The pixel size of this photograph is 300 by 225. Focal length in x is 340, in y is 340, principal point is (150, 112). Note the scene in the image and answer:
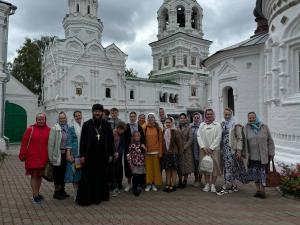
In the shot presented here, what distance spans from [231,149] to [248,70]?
7958mm

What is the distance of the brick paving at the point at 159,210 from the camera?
5195 mm

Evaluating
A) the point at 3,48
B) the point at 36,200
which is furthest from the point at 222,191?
the point at 3,48

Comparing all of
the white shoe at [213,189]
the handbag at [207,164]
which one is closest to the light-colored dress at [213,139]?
the handbag at [207,164]

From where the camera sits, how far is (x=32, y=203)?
6.25m

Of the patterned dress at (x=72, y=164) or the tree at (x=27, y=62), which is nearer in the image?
the patterned dress at (x=72, y=164)

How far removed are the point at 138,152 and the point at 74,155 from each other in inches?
55.1

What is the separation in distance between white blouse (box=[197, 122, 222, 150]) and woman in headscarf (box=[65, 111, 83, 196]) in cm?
265

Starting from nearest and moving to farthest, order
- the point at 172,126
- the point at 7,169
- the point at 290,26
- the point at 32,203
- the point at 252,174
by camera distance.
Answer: the point at 32,203, the point at 252,174, the point at 172,126, the point at 290,26, the point at 7,169

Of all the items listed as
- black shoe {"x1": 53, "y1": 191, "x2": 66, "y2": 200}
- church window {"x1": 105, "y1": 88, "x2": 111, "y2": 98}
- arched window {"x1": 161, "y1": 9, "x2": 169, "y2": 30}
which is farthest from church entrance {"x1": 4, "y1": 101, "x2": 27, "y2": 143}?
arched window {"x1": 161, "y1": 9, "x2": 169, "y2": 30}

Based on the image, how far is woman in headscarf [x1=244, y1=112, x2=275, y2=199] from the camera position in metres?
6.84

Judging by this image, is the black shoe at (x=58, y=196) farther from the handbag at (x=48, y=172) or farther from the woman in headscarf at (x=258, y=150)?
the woman in headscarf at (x=258, y=150)

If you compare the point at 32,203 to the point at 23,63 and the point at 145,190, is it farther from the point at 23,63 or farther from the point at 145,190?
the point at 23,63

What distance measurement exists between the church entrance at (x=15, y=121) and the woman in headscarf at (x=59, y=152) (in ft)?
58.5

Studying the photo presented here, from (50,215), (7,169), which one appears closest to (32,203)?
(50,215)
